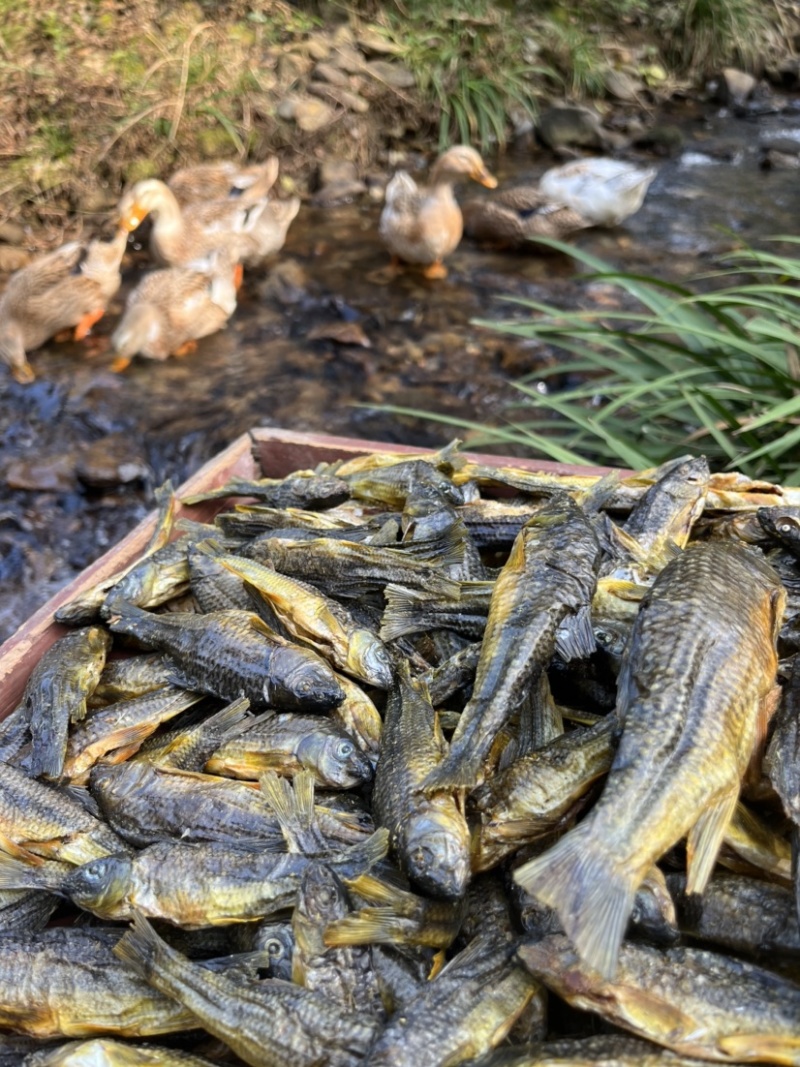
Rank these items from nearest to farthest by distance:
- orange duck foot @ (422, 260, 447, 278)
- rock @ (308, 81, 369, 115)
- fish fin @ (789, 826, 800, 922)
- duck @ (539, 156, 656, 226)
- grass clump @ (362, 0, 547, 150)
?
fish fin @ (789, 826, 800, 922)
orange duck foot @ (422, 260, 447, 278)
duck @ (539, 156, 656, 226)
rock @ (308, 81, 369, 115)
grass clump @ (362, 0, 547, 150)

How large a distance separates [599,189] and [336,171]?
8.79ft

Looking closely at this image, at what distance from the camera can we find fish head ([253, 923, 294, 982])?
5.16 feet

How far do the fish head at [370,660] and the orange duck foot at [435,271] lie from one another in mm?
5579

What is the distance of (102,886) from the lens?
1.65 metres

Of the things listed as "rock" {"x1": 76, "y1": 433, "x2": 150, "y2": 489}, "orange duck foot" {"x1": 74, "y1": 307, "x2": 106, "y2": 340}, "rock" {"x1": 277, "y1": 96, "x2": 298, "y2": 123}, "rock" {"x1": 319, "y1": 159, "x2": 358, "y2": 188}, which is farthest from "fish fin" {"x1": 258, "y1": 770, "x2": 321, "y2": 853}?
"rock" {"x1": 277, "y1": 96, "x2": 298, "y2": 123}

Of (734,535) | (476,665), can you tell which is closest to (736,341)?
(734,535)

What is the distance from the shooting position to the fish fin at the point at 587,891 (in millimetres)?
1243

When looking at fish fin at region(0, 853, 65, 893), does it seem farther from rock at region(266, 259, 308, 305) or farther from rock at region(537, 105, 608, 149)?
rock at region(537, 105, 608, 149)

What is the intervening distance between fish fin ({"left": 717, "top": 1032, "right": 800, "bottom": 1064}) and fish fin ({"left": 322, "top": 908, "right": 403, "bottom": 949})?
1.71 ft

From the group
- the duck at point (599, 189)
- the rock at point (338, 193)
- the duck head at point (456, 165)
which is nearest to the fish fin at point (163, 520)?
the duck head at point (456, 165)

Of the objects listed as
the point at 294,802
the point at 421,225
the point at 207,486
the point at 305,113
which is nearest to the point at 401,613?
the point at 294,802

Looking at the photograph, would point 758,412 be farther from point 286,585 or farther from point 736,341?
point 286,585

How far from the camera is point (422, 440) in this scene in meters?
5.28

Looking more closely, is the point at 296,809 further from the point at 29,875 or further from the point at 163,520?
the point at 163,520
